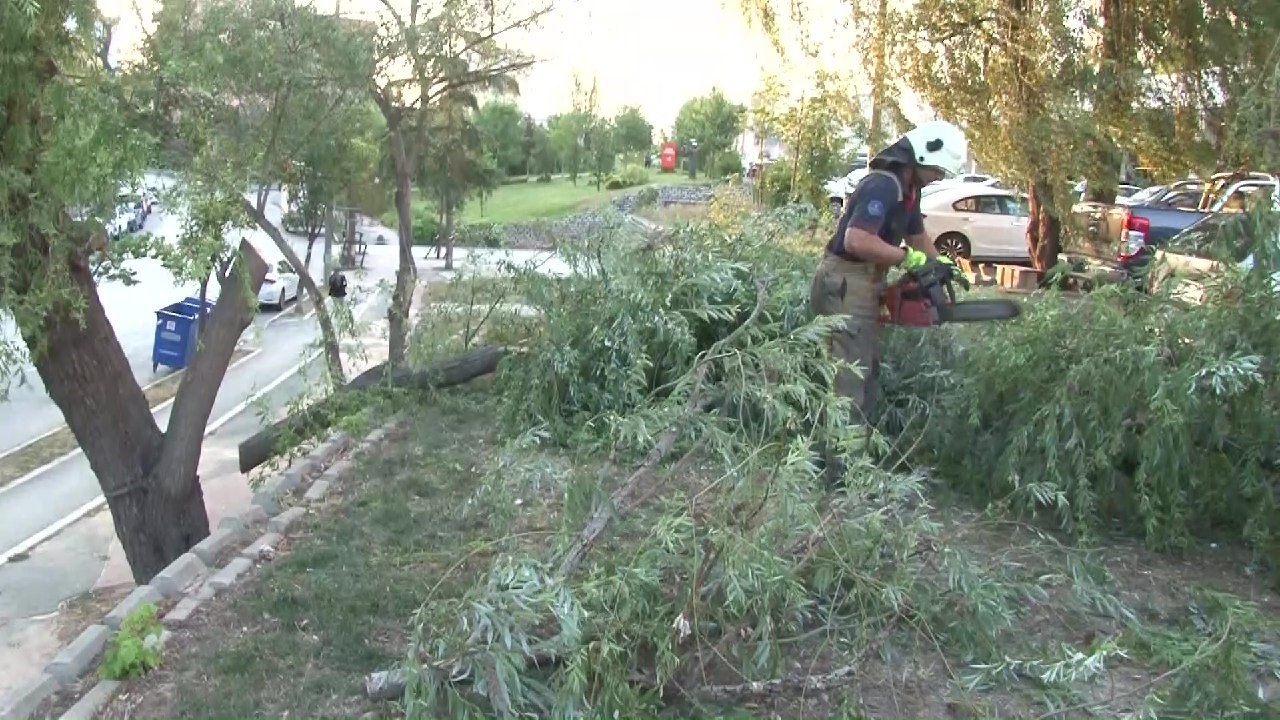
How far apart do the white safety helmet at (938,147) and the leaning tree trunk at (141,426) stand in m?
4.18

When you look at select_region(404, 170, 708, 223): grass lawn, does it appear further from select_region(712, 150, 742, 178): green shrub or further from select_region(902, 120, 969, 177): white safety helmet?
select_region(902, 120, 969, 177): white safety helmet

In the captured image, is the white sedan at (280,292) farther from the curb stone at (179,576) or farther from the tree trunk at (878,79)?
the curb stone at (179,576)

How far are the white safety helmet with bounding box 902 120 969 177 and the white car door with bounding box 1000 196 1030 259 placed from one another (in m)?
14.8

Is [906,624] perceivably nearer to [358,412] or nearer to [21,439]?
[358,412]

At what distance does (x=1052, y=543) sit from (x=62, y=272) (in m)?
4.91

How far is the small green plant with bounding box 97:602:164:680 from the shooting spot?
138 inches

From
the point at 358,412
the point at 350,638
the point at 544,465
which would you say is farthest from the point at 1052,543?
the point at 358,412

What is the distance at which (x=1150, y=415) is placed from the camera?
4.29 metres

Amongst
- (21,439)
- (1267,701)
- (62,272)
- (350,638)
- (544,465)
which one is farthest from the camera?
(21,439)

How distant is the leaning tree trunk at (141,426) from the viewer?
21.9ft

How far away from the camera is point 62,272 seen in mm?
5543

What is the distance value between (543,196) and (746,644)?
122ft

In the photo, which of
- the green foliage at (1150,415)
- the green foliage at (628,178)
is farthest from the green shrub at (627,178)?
the green foliage at (1150,415)

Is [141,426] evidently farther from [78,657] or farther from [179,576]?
[78,657]
